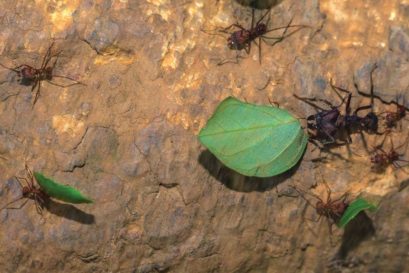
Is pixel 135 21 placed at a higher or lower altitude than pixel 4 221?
higher

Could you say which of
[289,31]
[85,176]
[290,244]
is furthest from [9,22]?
[290,244]

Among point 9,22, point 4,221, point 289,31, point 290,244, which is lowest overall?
point 4,221

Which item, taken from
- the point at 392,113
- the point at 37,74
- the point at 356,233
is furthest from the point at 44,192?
the point at 392,113

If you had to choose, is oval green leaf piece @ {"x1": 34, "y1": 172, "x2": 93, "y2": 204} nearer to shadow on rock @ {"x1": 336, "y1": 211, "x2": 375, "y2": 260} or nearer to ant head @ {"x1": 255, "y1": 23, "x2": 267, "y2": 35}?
ant head @ {"x1": 255, "y1": 23, "x2": 267, "y2": 35}

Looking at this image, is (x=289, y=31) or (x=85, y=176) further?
(x=289, y=31)

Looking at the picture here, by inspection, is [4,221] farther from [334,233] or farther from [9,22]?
[334,233]

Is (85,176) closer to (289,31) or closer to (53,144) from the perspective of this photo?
(53,144)

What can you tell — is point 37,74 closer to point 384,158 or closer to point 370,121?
point 370,121

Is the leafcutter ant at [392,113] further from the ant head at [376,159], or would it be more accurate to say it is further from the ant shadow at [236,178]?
the ant shadow at [236,178]

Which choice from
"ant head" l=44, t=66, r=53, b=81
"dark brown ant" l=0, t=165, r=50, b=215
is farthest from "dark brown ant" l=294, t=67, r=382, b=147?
"dark brown ant" l=0, t=165, r=50, b=215
